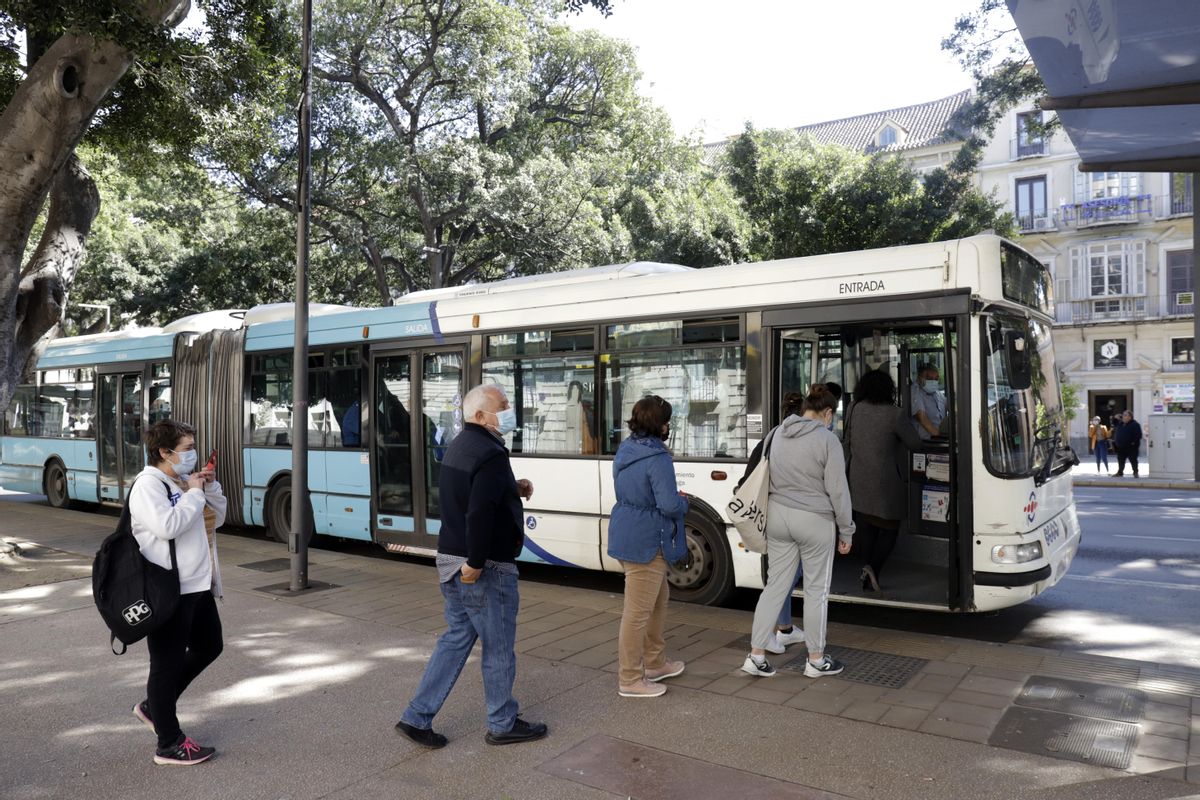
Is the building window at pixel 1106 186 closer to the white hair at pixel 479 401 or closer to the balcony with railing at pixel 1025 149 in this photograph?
the balcony with railing at pixel 1025 149

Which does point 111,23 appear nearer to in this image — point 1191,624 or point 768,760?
point 768,760

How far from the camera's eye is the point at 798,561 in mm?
5590

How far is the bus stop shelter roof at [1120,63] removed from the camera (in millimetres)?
5871

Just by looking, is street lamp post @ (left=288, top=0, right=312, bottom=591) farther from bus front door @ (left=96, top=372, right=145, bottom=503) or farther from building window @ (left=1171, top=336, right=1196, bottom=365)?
building window @ (left=1171, top=336, right=1196, bottom=365)

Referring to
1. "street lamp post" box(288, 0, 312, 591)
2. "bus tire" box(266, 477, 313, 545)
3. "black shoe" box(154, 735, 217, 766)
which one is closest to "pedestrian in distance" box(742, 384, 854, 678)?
"black shoe" box(154, 735, 217, 766)

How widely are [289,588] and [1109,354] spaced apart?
35908mm

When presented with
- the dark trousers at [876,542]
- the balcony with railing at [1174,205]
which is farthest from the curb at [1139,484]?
the balcony with railing at [1174,205]

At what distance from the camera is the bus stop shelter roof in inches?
231

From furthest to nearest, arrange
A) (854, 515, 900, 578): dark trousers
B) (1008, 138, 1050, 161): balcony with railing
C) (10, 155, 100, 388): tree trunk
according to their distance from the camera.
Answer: (1008, 138, 1050, 161): balcony with railing < (10, 155, 100, 388): tree trunk < (854, 515, 900, 578): dark trousers

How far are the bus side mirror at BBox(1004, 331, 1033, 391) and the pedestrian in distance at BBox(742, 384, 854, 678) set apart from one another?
1513 mm

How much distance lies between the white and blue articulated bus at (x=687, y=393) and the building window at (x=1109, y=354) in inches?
1278

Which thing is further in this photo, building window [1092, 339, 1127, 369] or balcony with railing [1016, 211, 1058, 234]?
balcony with railing [1016, 211, 1058, 234]

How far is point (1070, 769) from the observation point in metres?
4.06

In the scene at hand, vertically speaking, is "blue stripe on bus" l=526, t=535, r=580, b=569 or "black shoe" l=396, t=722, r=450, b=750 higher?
"blue stripe on bus" l=526, t=535, r=580, b=569
